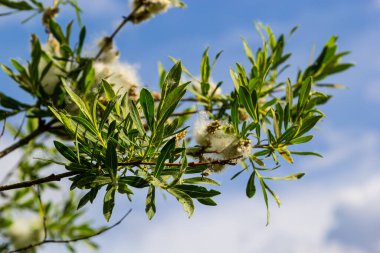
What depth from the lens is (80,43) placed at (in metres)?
1.75

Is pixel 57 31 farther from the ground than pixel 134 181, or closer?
farther from the ground

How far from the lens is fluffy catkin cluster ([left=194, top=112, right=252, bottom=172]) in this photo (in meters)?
1.15

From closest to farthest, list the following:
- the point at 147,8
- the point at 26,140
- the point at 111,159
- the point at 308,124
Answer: the point at 111,159, the point at 308,124, the point at 26,140, the point at 147,8

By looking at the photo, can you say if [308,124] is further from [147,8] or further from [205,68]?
[147,8]

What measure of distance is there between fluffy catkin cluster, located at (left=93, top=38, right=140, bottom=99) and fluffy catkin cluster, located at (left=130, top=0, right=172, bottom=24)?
0.13 meters

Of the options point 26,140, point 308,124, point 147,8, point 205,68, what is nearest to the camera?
point 308,124

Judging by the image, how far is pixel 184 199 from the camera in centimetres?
99

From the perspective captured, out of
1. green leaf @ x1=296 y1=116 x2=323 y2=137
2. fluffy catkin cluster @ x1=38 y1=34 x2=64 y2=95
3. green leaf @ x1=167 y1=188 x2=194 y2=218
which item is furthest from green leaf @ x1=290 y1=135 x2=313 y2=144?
fluffy catkin cluster @ x1=38 y1=34 x2=64 y2=95

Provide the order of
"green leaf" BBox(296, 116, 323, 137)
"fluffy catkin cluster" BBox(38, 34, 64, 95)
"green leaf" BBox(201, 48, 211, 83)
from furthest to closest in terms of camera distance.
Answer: "fluffy catkin cluster" BBox(38, 34, 64, 95)
"green leaf" BBox(201, 48, 211, 83)
"green leaf" BBox(296, 116, 323, 137)

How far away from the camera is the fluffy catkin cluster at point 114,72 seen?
1556mm

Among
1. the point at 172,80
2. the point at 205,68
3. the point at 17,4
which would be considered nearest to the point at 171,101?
the point at 172,80

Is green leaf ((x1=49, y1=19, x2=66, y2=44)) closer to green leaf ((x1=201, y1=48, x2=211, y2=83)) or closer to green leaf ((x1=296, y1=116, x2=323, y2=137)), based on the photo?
green leaf ((x1=201, y1=48, x2=211, y2=83))

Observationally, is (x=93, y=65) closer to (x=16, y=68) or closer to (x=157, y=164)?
(x=16, y=68)

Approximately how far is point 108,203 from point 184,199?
0.43 ft
